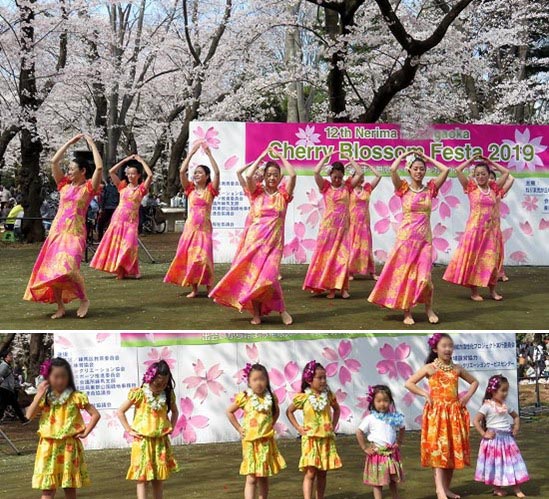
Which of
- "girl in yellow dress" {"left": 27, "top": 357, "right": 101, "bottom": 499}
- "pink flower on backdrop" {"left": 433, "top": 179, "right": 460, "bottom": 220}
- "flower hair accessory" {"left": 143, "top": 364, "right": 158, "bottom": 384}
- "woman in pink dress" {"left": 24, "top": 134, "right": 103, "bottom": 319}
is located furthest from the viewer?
"pink flower on backdrop" {"left": 433, "top": 179, "right": 460, "bottom": 220}

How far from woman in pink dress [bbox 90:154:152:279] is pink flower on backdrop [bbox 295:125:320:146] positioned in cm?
302

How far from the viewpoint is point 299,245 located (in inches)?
567

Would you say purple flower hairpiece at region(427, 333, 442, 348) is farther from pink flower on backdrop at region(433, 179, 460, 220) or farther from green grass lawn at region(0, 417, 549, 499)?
pink flower on backdrop at region(433, 179, 460, 220)

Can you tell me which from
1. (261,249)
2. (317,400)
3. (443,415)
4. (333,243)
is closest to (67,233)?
(261,249)

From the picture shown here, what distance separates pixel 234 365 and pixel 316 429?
562cm

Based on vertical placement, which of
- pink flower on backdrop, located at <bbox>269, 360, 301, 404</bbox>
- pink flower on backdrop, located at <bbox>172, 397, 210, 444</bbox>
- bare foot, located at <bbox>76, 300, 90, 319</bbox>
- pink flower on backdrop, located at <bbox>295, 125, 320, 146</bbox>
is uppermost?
pink flower on backdrop, located at <bbox>295, 125, 320, 146</bbox>

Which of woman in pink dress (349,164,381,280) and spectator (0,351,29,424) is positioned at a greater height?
woman in pink dress (349,164,381,280)

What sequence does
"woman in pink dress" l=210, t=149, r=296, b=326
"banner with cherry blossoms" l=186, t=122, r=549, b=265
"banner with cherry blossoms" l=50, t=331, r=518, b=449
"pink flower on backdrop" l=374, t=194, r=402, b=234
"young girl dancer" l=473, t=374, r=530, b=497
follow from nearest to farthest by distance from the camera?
"young girl dancer" l=473, t=374, r=530, b=497 < "woman in pink dress" l=210, t=149, r=296, b=326 < "banner with cherry blossoms" l=50, t=331, r=518, b=449 < "banner with cherry blossoms" l=186, t=122, r=549, b=265 < "pink flower on backdrop" l=374, t=194, r=402, b=234

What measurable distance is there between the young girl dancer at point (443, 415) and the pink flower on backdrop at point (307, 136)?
740cm

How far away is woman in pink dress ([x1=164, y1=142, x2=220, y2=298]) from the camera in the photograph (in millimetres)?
10789

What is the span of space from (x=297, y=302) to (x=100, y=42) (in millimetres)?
13112

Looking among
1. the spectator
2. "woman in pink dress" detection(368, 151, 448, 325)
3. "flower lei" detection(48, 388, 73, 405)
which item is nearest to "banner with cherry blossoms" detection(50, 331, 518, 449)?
the spectator

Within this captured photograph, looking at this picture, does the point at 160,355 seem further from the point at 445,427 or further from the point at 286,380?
the point at 445,427

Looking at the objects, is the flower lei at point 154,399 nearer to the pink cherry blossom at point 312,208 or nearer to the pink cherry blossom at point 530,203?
the pink cherry blossom at point 312,208
